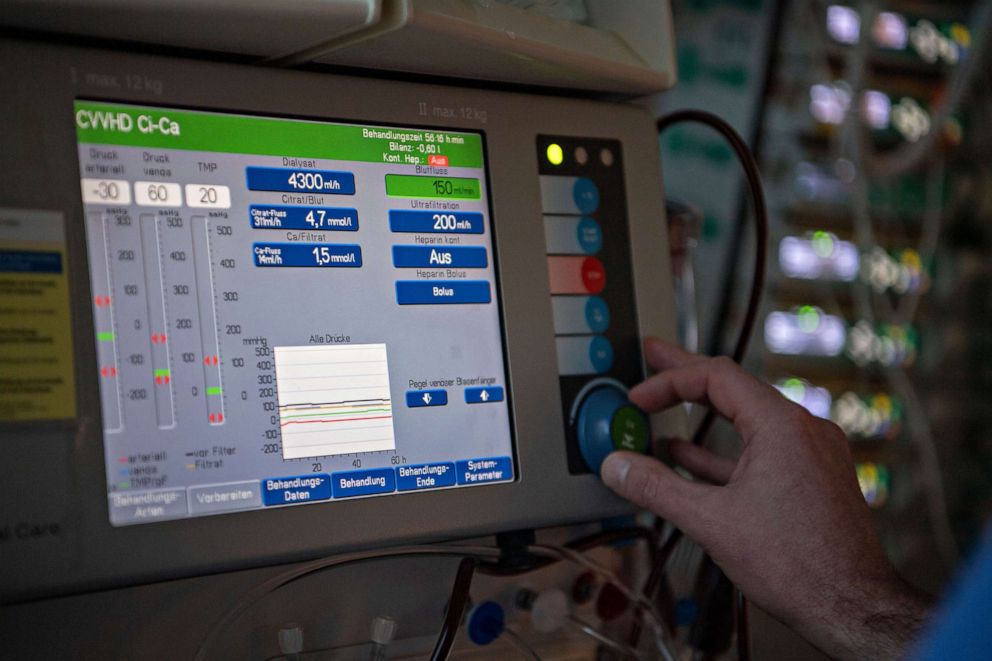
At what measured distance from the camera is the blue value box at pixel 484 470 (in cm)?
82

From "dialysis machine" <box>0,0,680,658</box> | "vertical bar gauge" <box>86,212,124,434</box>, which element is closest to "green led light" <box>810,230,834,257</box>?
"dialysis machine" <box>0,0,680,658</box>

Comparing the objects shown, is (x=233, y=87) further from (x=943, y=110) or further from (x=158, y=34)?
(x=943, y=110)

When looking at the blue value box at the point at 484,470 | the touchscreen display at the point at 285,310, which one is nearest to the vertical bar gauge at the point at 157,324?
the touchscreen display at the point at 285,310

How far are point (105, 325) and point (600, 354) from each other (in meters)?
0.44

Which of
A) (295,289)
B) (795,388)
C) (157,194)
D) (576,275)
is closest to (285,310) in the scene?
(295,289)

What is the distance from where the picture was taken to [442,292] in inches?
33.0

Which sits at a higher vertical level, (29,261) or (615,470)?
(29,261)

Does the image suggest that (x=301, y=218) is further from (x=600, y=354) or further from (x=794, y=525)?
(x=794, y=525)

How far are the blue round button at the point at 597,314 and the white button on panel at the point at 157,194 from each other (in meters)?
0.38

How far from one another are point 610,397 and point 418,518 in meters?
0.22

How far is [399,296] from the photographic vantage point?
0.81 meters

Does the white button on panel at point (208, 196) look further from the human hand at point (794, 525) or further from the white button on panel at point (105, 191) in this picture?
the human hand at point (794, 525)

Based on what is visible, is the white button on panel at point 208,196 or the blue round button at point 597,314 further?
the blue round button at point 597,314

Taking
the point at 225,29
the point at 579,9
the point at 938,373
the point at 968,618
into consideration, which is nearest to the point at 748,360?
the point at 938,373
